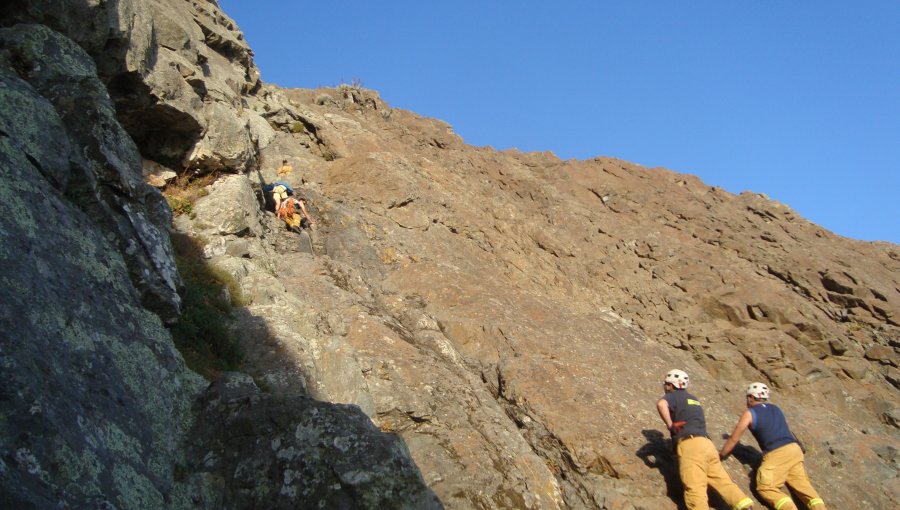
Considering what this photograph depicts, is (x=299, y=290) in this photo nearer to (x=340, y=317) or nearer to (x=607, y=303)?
(x=340, y=317)

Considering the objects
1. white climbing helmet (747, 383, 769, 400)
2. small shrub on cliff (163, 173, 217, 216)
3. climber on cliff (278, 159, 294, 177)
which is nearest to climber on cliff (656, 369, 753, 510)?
white climbing helmet (747, 383, 769, 400)

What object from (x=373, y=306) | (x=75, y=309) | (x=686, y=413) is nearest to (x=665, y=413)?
(x=686, y=413)

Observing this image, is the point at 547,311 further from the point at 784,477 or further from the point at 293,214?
the point at 293,214

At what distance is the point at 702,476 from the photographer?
892cm

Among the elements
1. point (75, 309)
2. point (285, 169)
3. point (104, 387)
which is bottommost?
point (104, 387)

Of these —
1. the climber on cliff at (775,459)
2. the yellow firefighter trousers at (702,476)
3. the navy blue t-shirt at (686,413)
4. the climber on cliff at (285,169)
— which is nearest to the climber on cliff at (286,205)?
the climber on cliff at (285,169)

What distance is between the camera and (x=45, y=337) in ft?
15.3

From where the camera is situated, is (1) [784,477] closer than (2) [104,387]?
No

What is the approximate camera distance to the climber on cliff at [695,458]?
346 inches

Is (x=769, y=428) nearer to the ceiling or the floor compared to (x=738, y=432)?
nearer to the ceiling

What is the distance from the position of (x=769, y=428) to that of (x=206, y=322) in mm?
8797

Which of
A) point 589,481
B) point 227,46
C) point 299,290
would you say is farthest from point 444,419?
point 227,46

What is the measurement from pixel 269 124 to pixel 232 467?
677 inches

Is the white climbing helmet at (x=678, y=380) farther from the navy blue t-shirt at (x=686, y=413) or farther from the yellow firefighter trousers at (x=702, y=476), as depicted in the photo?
the yellow firefighter trousers at (x=702, y=476)
